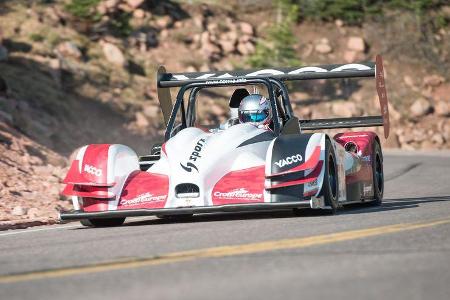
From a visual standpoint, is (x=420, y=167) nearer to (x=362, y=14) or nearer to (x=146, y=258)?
(x=146, y=258)

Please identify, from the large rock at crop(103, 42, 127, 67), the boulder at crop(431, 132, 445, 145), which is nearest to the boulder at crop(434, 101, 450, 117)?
the boulder at crop(431, 132, 445, 145)

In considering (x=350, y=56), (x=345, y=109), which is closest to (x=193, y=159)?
(x=345, y=109)

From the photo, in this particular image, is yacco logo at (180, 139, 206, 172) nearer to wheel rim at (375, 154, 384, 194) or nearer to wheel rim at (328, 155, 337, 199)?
wheel rim at (328, 155, 337, 199)

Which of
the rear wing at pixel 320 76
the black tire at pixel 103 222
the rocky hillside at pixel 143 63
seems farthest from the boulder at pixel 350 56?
the black tire at pixel 103 222

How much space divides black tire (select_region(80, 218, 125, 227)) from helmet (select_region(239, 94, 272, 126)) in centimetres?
194

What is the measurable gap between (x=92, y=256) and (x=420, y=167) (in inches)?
713

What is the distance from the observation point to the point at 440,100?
4200cm

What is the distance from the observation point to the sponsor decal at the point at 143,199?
1086cm

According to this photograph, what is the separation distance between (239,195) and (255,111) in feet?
6.45

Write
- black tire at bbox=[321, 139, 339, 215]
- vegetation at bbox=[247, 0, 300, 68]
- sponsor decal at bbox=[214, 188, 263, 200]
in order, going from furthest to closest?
1. vegetation at bbox=[247, 0, 300, 68]
2. black tire at bbox=[321, 139, 339, 215]
3. sponsor decal at bbox=[214, 188, 263, 200]

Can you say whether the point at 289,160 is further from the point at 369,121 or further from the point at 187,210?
the point at 369,121

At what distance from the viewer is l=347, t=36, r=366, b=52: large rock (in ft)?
145

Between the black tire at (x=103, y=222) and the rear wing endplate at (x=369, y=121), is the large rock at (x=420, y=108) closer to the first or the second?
the rear wing endplate at (x=369, y=121)

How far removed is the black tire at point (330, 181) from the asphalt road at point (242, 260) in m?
0.35
